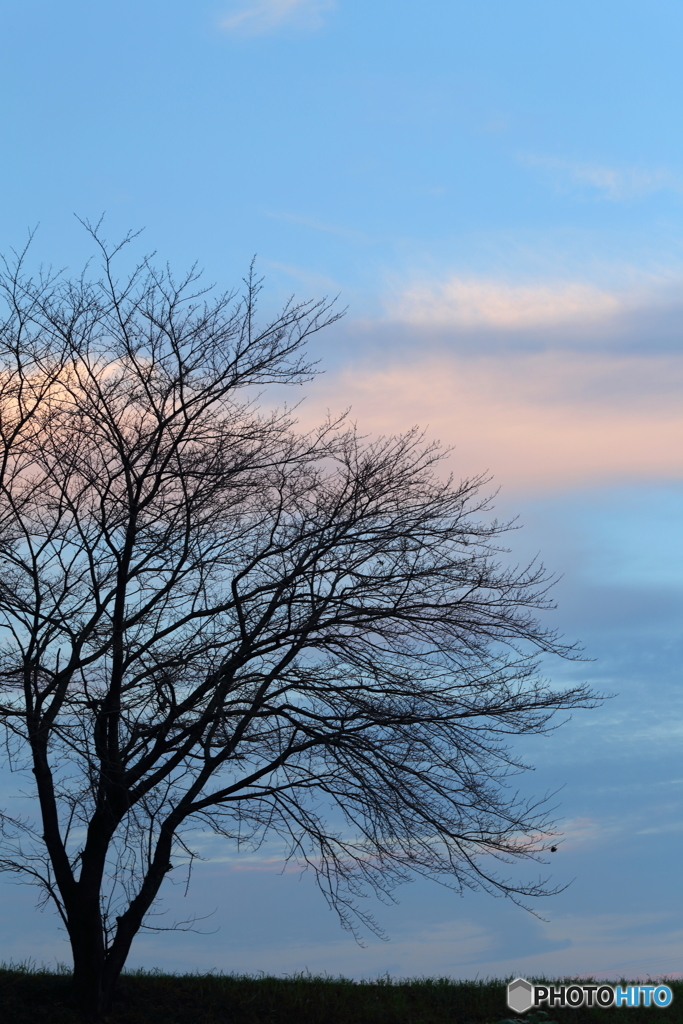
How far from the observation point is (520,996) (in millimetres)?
11492

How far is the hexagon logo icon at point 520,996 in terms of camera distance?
36.9 feet

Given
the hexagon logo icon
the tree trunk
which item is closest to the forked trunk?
the tree trunk

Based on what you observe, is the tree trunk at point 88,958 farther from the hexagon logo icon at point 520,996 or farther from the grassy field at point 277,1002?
the hexagon logo icon at point 520,996

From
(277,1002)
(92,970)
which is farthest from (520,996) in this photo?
(92,970)

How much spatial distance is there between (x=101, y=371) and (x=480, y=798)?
6.59 m

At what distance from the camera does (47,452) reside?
1095 centimetres

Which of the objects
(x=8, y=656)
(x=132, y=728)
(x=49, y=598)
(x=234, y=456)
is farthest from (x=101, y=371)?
(x=132, y=728)

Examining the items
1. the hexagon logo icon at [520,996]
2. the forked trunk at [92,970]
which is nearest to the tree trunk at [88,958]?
the forked trunk at [92,970]

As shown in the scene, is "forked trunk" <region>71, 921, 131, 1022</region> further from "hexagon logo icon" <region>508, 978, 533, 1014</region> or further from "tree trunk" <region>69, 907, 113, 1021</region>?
"hexagon logo icon" <region>508, 978, 533, 1014</region>

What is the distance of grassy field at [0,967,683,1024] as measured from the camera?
1025 centimetres

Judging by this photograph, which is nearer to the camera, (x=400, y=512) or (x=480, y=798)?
(x=480, y=798)

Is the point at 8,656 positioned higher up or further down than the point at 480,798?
higher up

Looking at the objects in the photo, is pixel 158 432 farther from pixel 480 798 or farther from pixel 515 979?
pixel 515 979

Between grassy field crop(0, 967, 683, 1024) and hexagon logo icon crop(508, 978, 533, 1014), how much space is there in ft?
0.47
